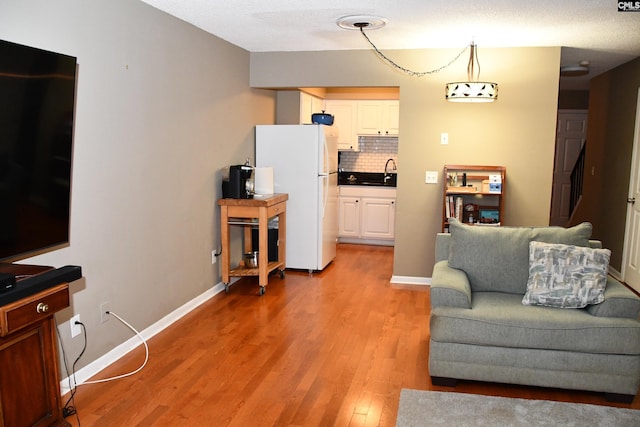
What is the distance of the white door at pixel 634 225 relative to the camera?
553 cm

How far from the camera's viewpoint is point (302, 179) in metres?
5.87

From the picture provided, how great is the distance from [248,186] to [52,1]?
8.46ft

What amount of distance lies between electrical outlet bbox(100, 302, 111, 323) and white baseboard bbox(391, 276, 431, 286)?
3.06 meters

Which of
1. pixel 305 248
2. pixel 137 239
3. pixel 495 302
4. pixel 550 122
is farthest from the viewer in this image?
pixel 305 248

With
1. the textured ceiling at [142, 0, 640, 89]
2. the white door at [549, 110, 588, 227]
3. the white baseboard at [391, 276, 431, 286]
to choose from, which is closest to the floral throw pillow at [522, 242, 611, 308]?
the textured ceiling at [142, 0, 640, 89]

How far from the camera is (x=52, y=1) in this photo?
2.91 metres

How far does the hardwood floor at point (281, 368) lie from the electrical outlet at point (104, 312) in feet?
1.02

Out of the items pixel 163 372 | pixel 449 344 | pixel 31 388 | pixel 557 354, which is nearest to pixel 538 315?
pixel 557 354

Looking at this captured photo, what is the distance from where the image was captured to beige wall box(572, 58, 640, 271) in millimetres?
5891

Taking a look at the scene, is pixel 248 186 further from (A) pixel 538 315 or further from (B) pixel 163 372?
(A) pixel 538 315

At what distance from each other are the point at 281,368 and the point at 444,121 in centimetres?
307

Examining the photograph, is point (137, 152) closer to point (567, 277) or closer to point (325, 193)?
point (325, 193)

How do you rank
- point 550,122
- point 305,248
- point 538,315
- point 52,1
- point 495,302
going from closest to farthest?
point 52,1
point 538,315
point 495,302
point 550,122
point 305,248

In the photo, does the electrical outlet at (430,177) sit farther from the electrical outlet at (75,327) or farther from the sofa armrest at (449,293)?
the electrical outlet at (75,327)
